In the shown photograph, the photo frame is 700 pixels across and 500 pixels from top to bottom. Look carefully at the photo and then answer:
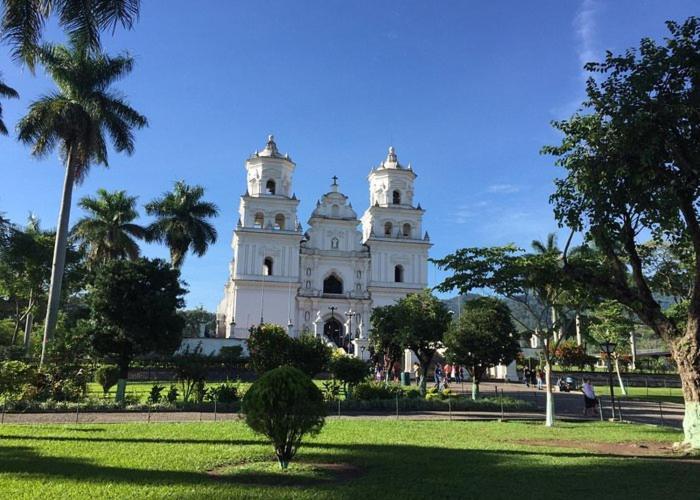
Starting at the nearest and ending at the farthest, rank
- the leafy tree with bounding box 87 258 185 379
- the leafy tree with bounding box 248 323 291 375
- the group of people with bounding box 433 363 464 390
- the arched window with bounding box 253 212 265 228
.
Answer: the leafy tree with bounding box 87 258 185 379
the leafy tree with bounding box 248 323 291 375
the group of people with bounding box 433 363 464 390
the arched window with bounding box 253 212 265 228

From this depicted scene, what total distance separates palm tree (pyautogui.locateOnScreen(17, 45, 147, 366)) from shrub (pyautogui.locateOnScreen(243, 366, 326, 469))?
1875 cm

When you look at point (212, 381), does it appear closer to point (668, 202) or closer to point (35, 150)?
point (35, 150)

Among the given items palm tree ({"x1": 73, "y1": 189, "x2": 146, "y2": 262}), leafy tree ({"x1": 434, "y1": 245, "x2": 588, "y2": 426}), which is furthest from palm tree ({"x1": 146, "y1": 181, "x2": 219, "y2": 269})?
leafy tree ({"x1": 434, "y1": 245, "x2": 588, "y2": 426})

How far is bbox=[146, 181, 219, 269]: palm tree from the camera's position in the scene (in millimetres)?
35031

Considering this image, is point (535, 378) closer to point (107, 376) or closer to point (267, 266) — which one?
point (107, 376)

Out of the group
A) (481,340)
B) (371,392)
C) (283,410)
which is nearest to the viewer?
(283,410)

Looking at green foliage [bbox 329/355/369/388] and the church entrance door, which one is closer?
→ green foliage [bbox 329/355/369/388]

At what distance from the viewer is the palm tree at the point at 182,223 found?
3503 cm

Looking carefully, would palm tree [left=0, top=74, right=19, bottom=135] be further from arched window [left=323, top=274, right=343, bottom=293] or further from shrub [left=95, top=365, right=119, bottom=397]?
arched window [left=323, top=274, right=343, bottom=293]

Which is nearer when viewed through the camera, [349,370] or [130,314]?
[130,314]

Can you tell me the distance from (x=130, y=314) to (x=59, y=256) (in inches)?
267

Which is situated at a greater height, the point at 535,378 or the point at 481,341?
the point at 481,341

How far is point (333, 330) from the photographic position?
4853cm

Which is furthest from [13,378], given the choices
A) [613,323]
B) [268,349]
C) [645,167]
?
[613,323]
